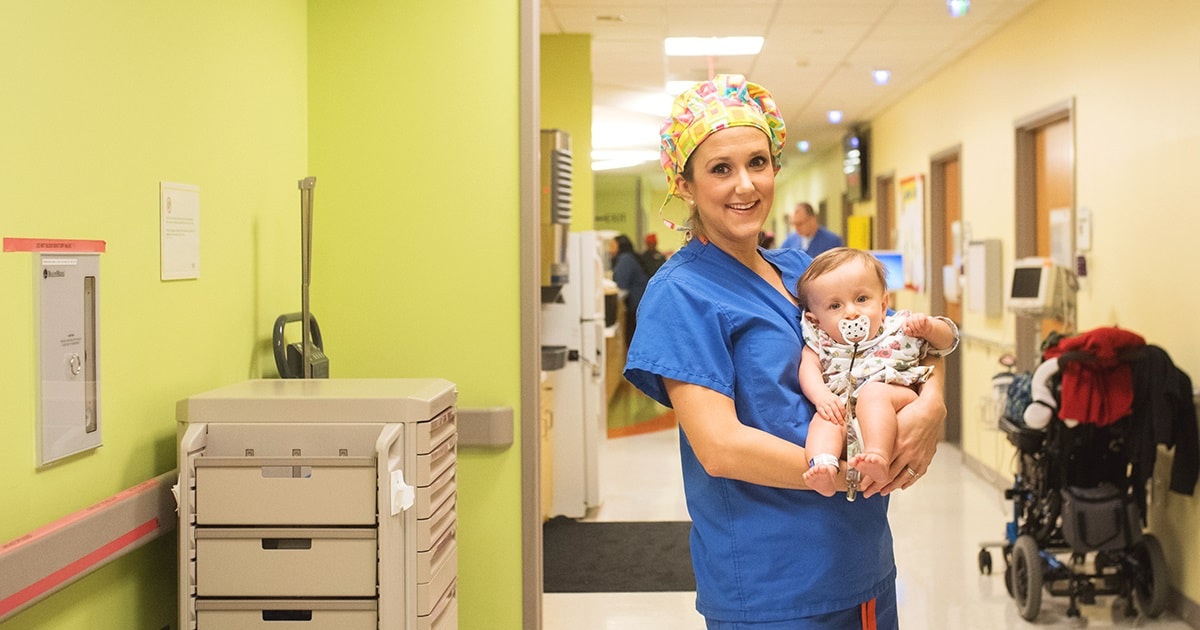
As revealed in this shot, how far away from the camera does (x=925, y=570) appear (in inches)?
197

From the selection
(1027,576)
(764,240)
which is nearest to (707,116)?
(1027,576)

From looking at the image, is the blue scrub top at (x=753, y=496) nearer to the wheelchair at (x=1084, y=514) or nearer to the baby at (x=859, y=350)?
the baby at (x=859, y=350)

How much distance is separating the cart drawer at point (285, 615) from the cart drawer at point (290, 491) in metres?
0.18

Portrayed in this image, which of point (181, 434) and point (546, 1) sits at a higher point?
point (546, 1)

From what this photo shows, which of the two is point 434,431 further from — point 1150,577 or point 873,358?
point 1150,577

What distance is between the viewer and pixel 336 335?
10.9 feet

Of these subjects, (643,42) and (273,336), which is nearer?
(273,336)

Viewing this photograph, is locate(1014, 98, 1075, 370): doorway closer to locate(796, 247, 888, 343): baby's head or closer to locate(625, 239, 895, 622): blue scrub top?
locate(796, 247, 888, 343): baby's head

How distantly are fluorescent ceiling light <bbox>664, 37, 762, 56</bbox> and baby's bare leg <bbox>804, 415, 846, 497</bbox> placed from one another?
6.08 meters

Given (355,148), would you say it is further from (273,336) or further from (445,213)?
(273,336)

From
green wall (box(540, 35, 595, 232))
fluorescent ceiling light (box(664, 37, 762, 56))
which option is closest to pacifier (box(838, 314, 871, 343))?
green wall (box(540, 35, 595, 232))

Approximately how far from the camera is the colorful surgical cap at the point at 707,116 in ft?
5.65

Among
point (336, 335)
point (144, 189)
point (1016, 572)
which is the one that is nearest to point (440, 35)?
point (336, 335)

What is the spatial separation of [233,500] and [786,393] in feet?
4.17
